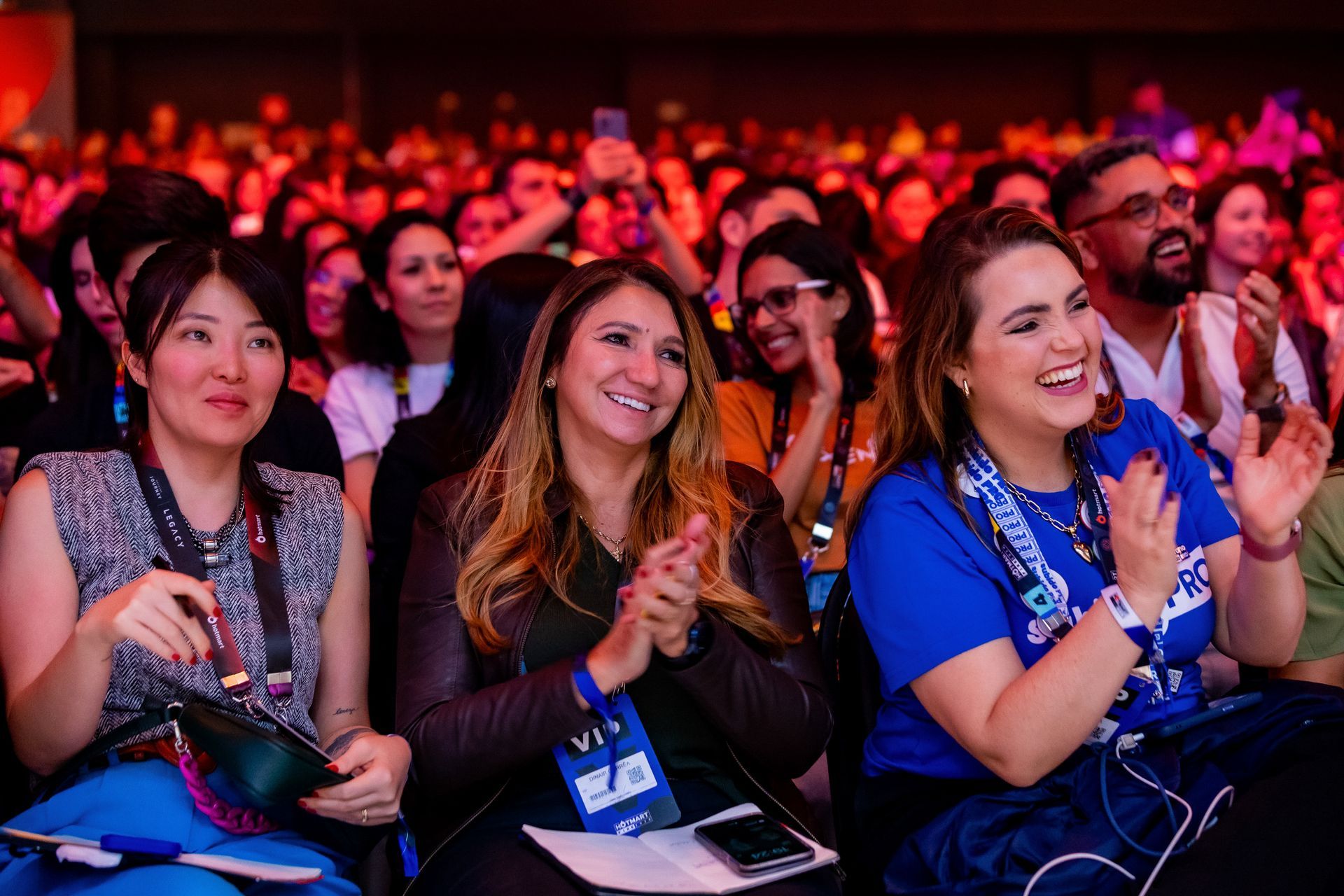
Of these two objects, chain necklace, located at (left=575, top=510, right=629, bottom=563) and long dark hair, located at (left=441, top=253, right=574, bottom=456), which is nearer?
chain necklace, located at (left=575, top=510, right=629, bottom=563)

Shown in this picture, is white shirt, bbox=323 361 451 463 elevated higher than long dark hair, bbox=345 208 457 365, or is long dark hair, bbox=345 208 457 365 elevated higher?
long dark hair, bbox=345 208 457 365

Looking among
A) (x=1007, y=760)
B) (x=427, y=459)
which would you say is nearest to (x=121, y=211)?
(x=427, y=459)

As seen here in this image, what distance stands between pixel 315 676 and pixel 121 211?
149 cm

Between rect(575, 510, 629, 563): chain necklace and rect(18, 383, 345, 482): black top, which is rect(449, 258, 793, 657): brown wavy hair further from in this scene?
rect(18, 383, 345, 482): black top

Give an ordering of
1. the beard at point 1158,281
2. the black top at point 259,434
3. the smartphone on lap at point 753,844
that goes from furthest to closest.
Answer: the beard at point 1158,281 → the black top at point 259,434 → the smartphone on lap at point 753,844

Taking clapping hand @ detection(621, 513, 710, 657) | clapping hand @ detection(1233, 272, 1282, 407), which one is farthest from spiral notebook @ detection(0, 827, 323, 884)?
clapping hand @ detection(1233, 272, 1282, 407)

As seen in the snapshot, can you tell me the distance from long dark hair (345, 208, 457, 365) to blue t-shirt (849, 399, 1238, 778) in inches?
84.4

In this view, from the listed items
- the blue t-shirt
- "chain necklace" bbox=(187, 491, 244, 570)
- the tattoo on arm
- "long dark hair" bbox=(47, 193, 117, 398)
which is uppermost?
"long dark hair" bbox=(47, 193, 117, 398)

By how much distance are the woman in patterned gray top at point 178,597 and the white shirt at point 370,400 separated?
131 cm

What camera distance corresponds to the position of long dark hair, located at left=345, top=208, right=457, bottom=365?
12.7 ft

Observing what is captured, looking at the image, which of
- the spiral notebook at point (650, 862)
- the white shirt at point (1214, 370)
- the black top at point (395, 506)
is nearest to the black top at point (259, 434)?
the black top at point (395, 506)

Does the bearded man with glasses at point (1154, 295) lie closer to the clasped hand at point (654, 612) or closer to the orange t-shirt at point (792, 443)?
the orange t-shirt at point (792, 443)

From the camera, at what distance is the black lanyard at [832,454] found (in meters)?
2.92

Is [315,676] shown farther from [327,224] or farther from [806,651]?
[327,224]
